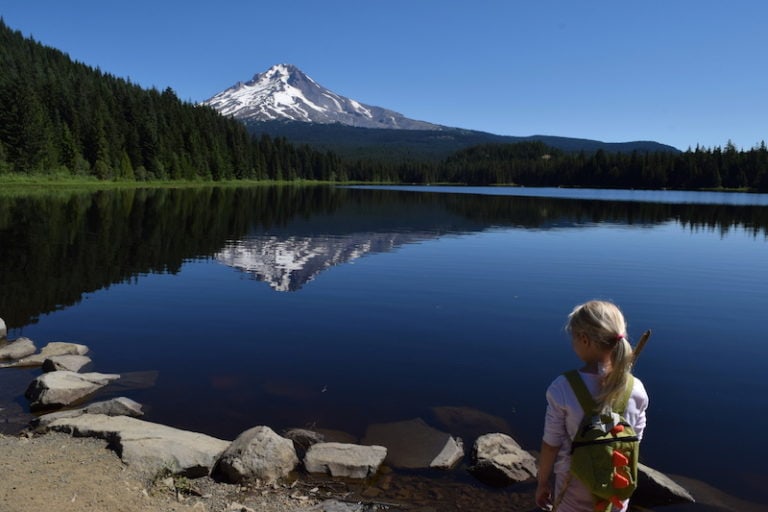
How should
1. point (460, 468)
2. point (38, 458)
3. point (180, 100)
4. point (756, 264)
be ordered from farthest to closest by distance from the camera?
1. point (180, 100)
2. point (756, 264)
3. point (460, 468)
4. point (38, 458)

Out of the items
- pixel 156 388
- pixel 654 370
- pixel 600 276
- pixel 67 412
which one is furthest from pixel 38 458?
pixel 600 276

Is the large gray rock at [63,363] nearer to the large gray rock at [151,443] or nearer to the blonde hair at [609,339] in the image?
the large gray rock at [151,443]

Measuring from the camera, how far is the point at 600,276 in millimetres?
28094

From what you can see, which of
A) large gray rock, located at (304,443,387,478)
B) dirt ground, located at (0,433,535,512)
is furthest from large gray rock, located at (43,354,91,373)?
large gray rock, located at (304,443,387,478)

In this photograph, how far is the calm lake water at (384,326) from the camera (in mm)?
11906

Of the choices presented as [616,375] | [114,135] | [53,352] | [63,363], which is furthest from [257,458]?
[114,135]

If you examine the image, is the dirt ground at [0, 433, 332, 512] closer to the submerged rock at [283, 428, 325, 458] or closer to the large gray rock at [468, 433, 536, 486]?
the submerged rock at [283, 428, 325, 458]

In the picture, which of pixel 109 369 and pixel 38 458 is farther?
pixel 109 369

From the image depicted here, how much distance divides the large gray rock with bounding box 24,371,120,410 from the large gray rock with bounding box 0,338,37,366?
2.77 metres

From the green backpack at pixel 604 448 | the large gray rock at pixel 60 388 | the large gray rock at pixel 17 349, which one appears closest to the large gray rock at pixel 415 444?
the green backpack at pixel 604 448

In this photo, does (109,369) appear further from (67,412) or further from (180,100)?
(180,100)

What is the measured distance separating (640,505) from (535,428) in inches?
107

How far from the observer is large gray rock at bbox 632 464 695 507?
8.98 metres

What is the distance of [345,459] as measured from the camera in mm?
9547
